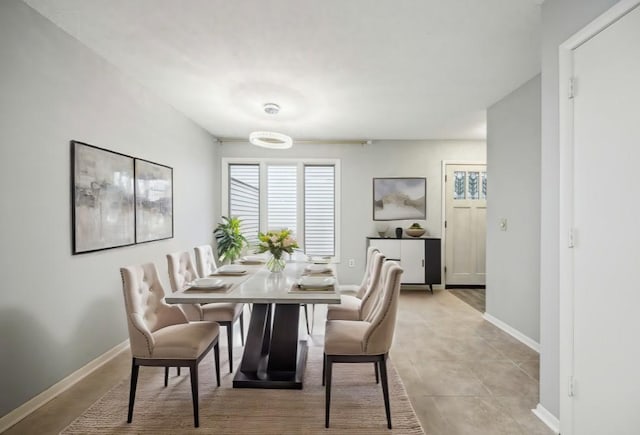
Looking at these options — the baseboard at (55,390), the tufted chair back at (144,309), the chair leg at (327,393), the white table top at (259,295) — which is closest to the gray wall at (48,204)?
the baseboard at (55,390)

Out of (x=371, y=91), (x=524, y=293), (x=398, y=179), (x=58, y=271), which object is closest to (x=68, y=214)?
(x=58, y=271)

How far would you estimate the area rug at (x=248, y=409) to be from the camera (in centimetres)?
194

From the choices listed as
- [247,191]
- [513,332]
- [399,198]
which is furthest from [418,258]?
[247,191]

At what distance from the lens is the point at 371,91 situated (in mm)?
3512

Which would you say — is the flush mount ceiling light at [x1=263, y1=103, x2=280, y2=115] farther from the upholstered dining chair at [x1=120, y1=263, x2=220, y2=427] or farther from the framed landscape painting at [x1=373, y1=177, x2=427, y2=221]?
the framed landscape painting at [x1=373, y1=177, x2=427, y2=221]

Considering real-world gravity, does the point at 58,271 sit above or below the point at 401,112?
below

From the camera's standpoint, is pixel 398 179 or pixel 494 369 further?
pixel 398 179

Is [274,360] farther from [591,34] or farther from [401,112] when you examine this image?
[401,112]

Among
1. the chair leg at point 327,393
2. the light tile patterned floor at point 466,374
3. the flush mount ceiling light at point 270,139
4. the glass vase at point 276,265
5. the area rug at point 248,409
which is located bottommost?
the light tile patterned floor at point 466,374

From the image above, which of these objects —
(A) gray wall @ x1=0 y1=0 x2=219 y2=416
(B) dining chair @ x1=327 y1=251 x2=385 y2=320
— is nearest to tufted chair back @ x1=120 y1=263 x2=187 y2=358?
(A) gray wall @ x1=0 y1=0 x2=219 y2=416

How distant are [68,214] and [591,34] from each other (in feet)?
11.3

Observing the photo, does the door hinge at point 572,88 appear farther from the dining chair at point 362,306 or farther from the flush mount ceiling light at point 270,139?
the flush mount ceiling light at point 270,139

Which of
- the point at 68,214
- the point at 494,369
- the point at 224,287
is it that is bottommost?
the point at 494,369

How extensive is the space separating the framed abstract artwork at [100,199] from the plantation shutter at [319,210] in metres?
3.04
